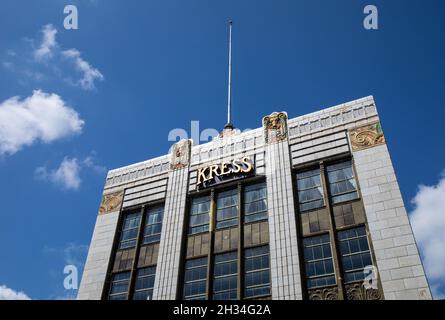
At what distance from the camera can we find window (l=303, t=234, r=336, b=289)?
2398 centimetres

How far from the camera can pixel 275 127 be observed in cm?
3180

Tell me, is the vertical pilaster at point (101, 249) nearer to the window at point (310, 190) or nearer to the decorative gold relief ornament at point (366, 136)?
the window at point (310, 190)

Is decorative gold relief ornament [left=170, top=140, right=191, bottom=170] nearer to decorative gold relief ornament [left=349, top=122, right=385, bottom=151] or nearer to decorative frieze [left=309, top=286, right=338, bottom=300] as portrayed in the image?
decorative gold relief ornament [left=349, top=122, right=385, bottom=151]

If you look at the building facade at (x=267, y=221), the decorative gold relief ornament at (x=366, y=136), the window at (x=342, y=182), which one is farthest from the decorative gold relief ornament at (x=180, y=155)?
the decorative gold relief ornament at (x=366, y=136)

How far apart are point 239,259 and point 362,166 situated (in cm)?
1012

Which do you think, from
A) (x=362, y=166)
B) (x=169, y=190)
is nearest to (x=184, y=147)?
(x=169, y=190)

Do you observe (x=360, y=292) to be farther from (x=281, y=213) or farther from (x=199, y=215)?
(x=199, y=215)

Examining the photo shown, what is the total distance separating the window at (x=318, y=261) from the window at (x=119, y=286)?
1287cm

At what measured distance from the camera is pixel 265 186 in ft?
97.5

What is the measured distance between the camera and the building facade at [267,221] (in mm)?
23625

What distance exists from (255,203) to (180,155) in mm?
8581

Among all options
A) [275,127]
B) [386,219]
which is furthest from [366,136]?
[275,127]

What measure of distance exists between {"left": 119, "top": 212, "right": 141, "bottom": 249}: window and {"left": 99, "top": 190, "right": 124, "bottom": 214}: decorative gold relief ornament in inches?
54.4

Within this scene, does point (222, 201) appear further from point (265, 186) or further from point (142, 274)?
point (142, 274)
